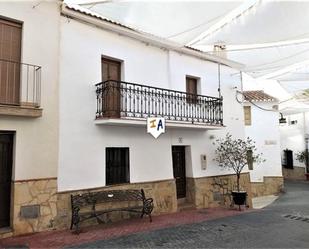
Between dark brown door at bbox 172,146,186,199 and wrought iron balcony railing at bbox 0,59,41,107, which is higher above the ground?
wrought iron balcony railing at bbox 0,59,41,107

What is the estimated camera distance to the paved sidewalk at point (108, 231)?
23.3 feet

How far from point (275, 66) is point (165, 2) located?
23.2 ft

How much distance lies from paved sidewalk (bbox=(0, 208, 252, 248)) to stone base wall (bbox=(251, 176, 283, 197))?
456 inches

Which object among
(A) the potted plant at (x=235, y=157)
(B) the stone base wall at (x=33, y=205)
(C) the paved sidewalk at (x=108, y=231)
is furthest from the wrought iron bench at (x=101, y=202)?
(A) the potted plant at (x=235, y=157)

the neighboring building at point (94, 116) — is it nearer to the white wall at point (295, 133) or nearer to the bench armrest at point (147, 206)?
the bench armrest at point (147, 206)

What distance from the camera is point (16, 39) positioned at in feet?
26.3

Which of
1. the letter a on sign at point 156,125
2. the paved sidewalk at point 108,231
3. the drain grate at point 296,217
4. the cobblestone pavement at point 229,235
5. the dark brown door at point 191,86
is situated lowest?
the drain grate at point 296,217

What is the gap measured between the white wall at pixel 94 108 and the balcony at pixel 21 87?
30.5 inches

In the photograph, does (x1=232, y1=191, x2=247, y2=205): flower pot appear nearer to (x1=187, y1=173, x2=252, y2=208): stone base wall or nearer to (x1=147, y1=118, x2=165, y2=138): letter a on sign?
(x1=187, y1=173, x2=252, y2=208): stone base wall

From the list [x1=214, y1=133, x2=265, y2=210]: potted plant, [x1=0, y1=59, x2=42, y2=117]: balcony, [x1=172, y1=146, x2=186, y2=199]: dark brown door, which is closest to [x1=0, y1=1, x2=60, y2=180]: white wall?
[x1=0, y1=59, x2=42, y2=117]: balcony

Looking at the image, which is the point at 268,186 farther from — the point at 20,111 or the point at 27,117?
the point at 20,111

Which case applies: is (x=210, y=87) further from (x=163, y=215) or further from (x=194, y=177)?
(x=163, y=215)

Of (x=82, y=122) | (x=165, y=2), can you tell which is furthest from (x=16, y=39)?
(x=165, y=2)

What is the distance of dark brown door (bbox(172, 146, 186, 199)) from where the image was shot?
12.1 metres
